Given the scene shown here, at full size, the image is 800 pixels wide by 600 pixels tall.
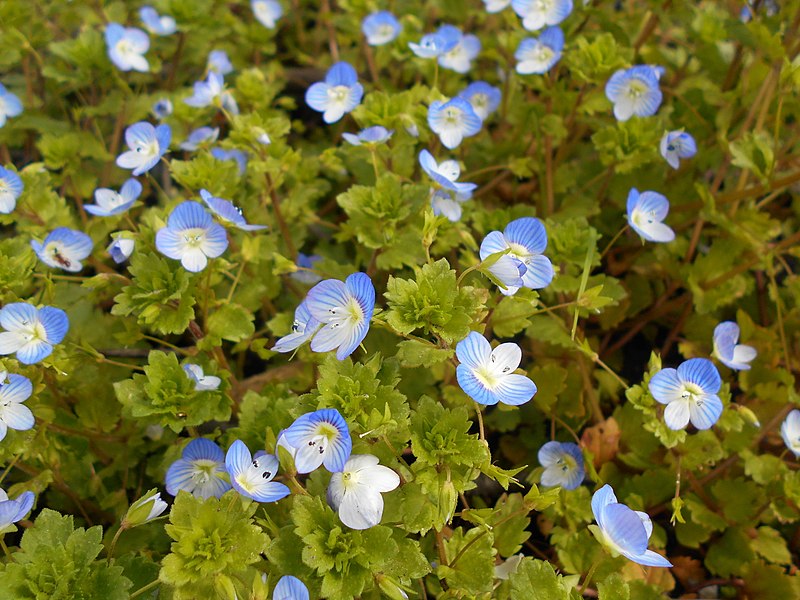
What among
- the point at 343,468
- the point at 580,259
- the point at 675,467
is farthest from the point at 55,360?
the point at 675,467

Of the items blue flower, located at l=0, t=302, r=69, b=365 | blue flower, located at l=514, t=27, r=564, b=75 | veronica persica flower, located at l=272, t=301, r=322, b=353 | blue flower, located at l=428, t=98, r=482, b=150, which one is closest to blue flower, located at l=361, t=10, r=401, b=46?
blue flower, located at l=514, t=27, r=564, b=75

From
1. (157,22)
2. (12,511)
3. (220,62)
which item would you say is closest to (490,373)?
(12,511)

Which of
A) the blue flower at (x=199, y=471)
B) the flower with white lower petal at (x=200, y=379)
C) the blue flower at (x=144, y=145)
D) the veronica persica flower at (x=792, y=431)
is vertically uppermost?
the blue flower at (x=144, y=145)

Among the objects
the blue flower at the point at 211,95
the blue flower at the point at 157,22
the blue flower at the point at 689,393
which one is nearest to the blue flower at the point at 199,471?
the blue flower at the point at 689,393

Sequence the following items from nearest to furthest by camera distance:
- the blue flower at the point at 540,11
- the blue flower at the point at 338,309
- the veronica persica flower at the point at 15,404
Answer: the blue flower at the point at 338,309 → the veronica persica flower at the point at 15,404 → the blue flower at the point at 540,11

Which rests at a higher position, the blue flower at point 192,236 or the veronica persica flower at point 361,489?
the blue flower at point 192,236

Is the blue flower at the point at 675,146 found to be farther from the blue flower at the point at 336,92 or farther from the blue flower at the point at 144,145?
the blue flower at the point at 144,145
